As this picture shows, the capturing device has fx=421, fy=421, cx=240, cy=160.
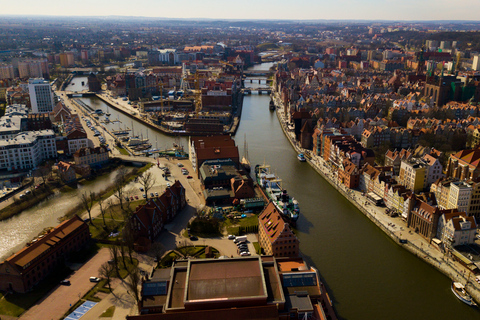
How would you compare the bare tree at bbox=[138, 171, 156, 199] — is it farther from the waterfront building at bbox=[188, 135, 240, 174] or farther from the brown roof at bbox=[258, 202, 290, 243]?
the brown roof at bbox=[258, 202, 290, 243]

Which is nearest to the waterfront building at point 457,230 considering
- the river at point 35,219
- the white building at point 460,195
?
the white building at point 460,195

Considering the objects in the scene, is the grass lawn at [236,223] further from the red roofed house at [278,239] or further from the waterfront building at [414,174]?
the waterfront building at [414,174]

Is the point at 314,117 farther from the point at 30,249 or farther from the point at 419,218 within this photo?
the point at 30,249

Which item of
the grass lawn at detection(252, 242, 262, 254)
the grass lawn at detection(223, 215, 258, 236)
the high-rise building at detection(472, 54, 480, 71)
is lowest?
the grass lawn at detection(252, 242, 262, 254)

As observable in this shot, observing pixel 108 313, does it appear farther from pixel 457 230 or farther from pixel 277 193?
pixel 457 230

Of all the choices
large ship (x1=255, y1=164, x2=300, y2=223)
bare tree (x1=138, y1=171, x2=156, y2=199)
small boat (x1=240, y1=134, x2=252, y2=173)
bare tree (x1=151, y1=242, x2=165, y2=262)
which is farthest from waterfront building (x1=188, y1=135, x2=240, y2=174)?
bare tree (x1=151, y1=242, x2=165, y2=262)

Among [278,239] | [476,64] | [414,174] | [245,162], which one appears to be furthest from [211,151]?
[476,64]
